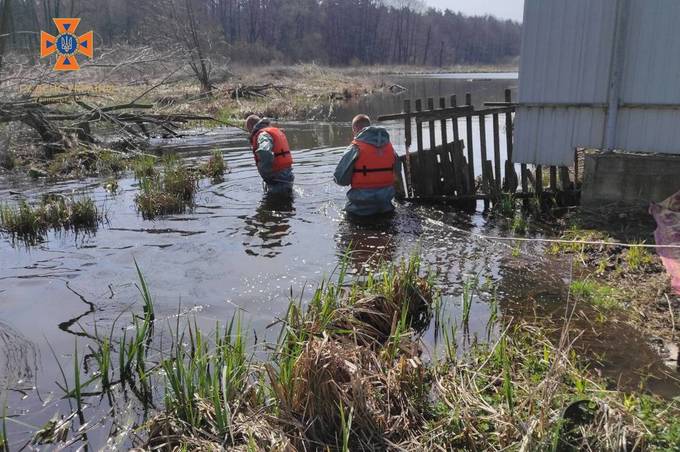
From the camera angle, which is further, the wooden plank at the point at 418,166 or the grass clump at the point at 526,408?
the wooden plank at the point at 418,166

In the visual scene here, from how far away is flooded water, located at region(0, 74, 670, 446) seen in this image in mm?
5504

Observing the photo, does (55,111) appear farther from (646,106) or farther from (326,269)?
(646,106)

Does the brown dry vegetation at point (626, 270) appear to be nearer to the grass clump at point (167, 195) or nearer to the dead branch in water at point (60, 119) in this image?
the grass clump at point (167, 195)

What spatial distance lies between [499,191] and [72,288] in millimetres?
6846

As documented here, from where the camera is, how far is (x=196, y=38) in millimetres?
35906

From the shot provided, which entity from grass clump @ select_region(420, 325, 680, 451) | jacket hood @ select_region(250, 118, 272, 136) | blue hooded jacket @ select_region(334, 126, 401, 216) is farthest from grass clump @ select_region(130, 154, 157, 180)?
grass clump @ select_region(420, 325, 680, 451)

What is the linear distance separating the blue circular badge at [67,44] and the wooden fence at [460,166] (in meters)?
10.3

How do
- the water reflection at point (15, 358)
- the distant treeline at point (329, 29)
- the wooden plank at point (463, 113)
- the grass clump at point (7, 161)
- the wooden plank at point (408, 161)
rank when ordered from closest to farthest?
1. the water reflection at point (15, 358)
2. the wooden plank at point (463, 113)
3. the wooden plank at point (408, 161)
4. the grass clump at point (7, 161)
5. the distant treeline at point (329, 29)

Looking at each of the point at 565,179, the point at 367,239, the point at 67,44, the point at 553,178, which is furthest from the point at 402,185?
the point at 67,44

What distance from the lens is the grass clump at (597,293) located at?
559 centimetres

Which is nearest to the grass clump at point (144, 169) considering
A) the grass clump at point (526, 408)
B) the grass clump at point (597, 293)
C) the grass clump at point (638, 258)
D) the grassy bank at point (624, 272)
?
the grassy bank at point (624, 272)

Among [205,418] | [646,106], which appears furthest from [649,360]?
[646,106]

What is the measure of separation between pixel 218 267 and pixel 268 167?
3677 millimetres

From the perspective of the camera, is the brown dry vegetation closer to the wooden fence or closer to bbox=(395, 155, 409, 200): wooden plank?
the wooden fence
